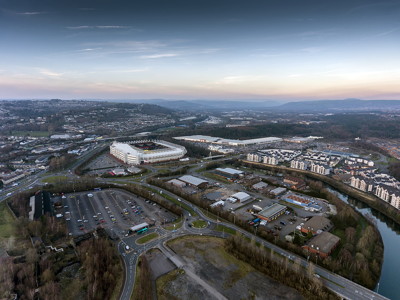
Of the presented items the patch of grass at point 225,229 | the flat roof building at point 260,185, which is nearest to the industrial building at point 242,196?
the flat roof building at point 260,185

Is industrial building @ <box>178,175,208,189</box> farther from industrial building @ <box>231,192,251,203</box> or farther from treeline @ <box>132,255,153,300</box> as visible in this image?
treeline @ <box>132,255,153,300</box>

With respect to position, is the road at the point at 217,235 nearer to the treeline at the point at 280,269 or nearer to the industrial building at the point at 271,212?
the treeline at the point at 280,269

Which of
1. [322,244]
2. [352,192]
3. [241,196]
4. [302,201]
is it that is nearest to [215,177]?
[241,196]

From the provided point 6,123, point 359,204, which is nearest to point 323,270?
point 359,204

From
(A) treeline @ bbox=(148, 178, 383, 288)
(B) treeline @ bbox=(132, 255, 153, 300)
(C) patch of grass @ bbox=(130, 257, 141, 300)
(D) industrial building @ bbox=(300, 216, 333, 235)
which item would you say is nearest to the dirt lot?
(B) treeline @ bbox=(132, 255, 153, 300)

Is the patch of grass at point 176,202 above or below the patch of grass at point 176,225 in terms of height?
below

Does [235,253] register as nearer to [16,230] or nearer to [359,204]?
[16,230]
